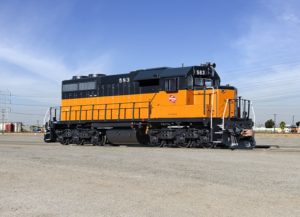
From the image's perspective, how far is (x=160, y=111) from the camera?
22.7 m

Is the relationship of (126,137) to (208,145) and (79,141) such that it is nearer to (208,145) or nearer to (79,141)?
(79,141)

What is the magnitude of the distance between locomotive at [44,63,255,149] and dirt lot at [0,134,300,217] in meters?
7.49

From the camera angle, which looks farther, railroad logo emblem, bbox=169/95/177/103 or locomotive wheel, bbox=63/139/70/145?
locomotive wheel, bbox=63/139/70/145

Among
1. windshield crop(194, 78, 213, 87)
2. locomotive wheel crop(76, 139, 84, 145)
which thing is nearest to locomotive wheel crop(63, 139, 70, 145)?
locomotive wheel crop(76, 139, 84, 145)

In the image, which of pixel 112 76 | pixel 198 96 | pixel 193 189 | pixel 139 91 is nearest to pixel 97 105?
pixel 112 76

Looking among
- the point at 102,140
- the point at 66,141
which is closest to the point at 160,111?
the point at 102,140

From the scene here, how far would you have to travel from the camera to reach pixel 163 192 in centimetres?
820

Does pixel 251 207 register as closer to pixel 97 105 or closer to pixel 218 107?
pixel 218 107

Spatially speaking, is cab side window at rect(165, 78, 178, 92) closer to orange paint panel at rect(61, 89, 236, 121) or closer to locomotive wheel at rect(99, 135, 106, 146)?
orange paint panel at rect(61, 89, 236, 121)

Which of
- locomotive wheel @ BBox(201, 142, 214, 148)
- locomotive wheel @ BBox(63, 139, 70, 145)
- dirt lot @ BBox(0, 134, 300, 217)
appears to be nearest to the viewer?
dirt lot @ BBox(0, 134, 300, 217)

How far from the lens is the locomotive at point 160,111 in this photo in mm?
20938

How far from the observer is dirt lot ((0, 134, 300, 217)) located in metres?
6.73

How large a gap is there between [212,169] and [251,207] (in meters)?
4.85

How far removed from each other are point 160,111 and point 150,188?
14148mm
